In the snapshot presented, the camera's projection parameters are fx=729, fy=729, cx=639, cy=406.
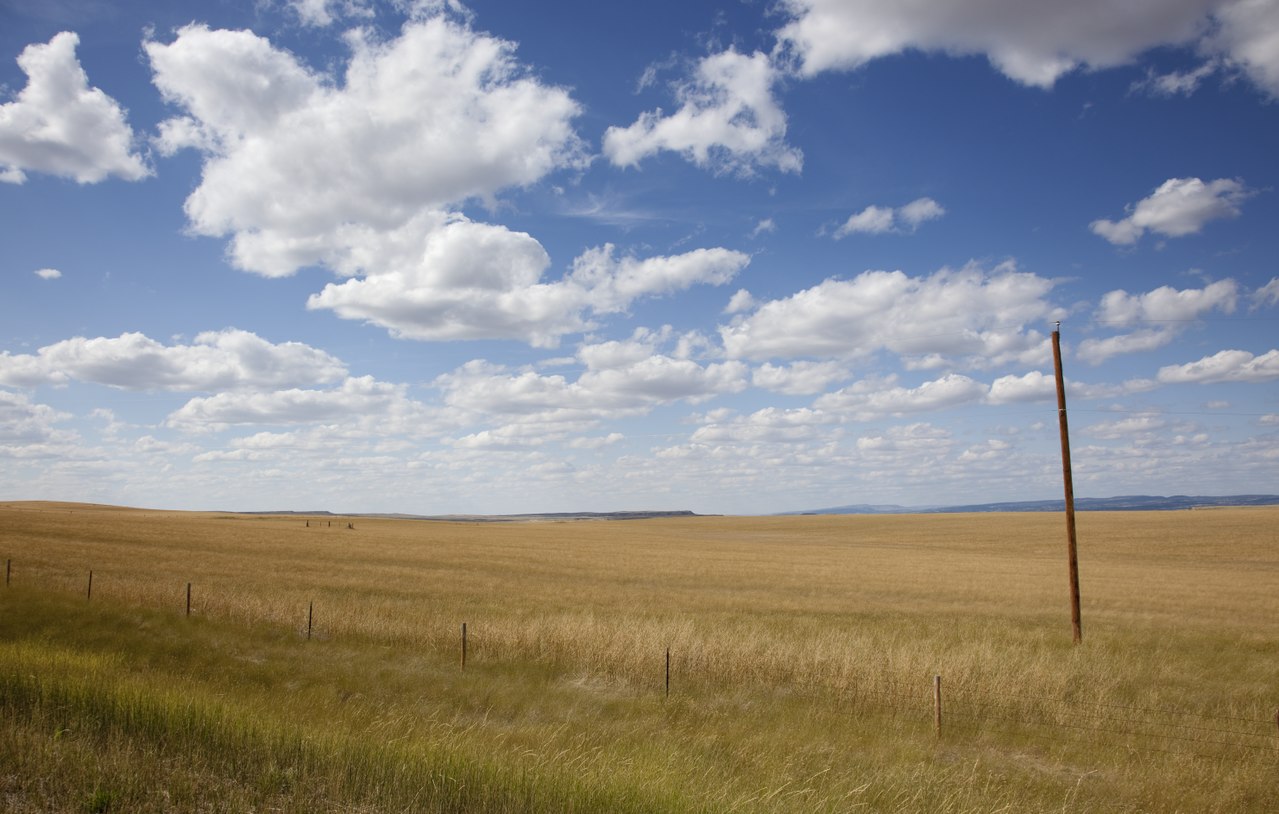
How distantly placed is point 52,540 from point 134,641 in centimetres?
4669

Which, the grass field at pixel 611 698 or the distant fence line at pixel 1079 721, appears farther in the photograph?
the distant fence line at pixel 1079 721

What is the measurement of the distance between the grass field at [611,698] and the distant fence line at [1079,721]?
9 centimetres

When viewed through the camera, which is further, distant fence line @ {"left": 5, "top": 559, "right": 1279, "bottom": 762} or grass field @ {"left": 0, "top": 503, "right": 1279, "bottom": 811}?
distant fence line @ {"left": 5, "top": 559, "right": 1279, "bottom": 762}

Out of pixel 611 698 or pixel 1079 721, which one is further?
pixel 611 698

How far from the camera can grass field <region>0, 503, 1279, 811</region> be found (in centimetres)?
824

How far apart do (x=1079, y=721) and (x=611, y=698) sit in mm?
9826

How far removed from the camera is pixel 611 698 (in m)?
15.6

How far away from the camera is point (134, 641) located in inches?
741

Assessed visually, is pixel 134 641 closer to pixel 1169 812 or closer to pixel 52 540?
pixel 1169 812

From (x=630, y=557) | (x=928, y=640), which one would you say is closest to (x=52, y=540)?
(x=630, y=557)

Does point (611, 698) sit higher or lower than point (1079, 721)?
higher

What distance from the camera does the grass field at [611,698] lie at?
27.0ft

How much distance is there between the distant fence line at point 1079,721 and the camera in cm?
1390

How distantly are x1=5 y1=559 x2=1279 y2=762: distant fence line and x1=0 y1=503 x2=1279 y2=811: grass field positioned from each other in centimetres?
9
